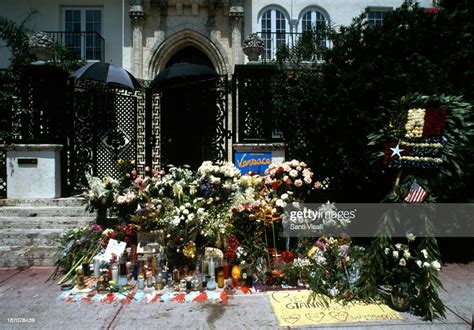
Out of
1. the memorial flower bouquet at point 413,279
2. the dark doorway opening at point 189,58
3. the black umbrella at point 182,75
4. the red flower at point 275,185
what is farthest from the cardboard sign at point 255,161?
the dark doorway opening at point 189,58

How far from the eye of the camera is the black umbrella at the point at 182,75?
7.55 metres

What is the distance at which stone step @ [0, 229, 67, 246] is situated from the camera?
19.7ft

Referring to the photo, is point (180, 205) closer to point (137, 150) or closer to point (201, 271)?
point (201, 271)

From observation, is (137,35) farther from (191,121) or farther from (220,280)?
(220,280)

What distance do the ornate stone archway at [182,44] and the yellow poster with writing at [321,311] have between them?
9842 mm

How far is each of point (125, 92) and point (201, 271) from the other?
541 centimetres

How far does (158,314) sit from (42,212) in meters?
3.85

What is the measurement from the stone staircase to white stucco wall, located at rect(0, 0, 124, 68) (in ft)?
25.6

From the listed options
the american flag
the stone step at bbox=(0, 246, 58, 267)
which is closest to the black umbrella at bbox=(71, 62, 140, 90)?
the stone step at bbox=(0, 246, 58, 267)

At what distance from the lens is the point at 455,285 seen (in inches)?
199

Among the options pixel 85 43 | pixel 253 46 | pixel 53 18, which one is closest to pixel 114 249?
pixel 253 46

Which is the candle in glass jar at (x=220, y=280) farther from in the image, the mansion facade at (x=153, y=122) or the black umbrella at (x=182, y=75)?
the black umbrella at (x=182, y=75)

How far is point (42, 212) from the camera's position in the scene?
257 inches

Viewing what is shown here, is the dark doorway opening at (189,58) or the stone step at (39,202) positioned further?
the dark doorway opening at (189,58)
